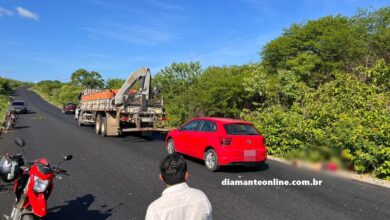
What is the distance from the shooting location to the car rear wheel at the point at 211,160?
9633 mm

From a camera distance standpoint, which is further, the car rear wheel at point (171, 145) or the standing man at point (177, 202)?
the car rear wheel at point (171, 145)

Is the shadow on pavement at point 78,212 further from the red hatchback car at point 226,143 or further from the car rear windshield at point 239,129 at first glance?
the car rear windshield at point 239,129

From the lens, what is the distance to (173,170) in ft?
8.82

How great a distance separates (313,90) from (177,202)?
15.1m

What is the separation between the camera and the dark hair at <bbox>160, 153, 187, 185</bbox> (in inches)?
105

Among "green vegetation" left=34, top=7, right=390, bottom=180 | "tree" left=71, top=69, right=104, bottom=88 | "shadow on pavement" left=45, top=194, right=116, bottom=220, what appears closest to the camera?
"shadow on pavement" left=45, top=194, right=116, bottom=220

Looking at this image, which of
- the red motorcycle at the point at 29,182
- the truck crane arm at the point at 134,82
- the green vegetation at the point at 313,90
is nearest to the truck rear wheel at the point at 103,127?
the truck crane arm at the point at 134,82

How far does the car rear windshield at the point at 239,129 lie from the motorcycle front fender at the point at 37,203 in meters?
5.93

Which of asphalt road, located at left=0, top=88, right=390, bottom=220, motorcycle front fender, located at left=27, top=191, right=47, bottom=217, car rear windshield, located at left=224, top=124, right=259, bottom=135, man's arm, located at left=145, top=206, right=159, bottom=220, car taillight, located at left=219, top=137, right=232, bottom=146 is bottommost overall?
asphalt road, located at left=0, top=88, right=390, bottom=220

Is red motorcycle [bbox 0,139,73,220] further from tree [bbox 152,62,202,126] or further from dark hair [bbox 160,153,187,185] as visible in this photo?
tree [bbox 152,62,202,126]

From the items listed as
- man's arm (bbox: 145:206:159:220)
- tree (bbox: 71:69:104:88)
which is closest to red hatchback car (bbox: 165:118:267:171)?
man's arm (bbox: 145:206:159:220)

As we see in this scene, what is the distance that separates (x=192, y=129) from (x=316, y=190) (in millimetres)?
4484

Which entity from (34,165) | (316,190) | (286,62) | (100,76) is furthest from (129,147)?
(100,76)

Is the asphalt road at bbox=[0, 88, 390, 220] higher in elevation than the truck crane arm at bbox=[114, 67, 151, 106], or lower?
lower
